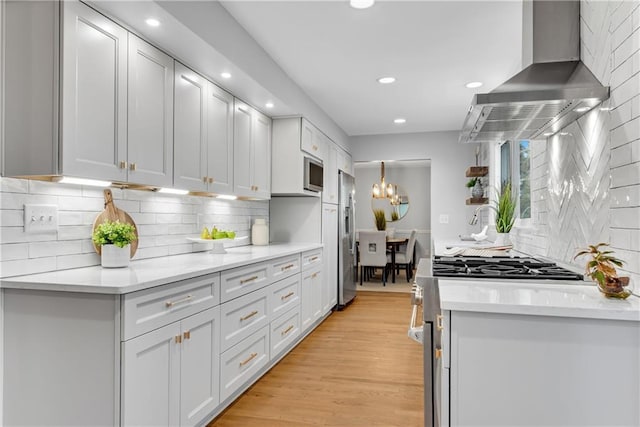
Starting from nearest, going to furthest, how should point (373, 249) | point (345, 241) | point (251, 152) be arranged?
point (251, 152)
point (345, 241)
point (373, 249)

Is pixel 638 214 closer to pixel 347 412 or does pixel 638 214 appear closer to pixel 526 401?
pixel 526 401

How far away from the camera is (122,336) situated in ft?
5.45

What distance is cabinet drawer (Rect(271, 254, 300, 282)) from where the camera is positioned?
3.19m

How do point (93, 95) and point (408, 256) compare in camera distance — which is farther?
point (408, 256)

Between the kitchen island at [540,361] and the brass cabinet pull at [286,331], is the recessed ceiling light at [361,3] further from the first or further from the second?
the brass cabinet pull at [286,331]

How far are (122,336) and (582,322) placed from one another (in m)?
1.60

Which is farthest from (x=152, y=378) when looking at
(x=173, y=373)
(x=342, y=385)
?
(x=342, y=385)

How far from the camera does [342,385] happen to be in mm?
2934

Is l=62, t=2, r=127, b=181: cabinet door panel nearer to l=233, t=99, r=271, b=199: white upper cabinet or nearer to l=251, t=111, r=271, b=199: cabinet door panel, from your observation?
l=233, t=99, r=271, b=199: white upper cabinet

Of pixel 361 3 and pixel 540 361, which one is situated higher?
pixel 361 3

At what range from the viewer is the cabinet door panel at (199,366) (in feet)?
6.73

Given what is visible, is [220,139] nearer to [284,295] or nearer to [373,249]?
[284,295]

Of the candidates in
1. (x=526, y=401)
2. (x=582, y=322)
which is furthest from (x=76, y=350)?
(x=582, y=322)

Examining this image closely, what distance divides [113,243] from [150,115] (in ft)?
2.34
